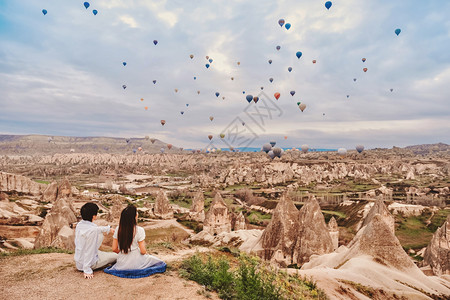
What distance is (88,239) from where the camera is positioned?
22.8 ft

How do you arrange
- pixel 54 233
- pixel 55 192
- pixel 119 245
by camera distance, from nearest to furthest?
1. pixel 119 245
2. pixel 54 233
3. pixel 55 192

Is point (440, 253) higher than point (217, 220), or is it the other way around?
point (440, 253)

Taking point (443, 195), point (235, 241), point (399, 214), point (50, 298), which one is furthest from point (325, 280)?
point (443, 195)

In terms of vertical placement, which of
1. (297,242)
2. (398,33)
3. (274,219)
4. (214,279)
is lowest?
(297,242)

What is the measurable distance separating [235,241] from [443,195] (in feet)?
246

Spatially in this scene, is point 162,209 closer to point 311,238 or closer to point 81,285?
point 311,238

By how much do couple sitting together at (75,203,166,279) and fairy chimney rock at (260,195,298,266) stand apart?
17921mm

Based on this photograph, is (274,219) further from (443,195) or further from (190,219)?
(443,195)

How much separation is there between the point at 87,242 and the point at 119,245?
35.8 inches

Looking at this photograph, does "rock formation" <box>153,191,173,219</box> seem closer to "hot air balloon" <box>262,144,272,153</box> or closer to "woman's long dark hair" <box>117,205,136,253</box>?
"hot air balloon" <box>262,144,272,153</box>

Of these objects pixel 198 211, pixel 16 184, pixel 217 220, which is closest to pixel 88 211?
pixel 217 220

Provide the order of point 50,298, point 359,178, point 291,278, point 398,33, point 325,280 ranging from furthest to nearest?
1. point 359,178
2. point 398,33
3. point 325,280
4. point 291,278
5. point 50,298

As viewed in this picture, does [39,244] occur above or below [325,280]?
below

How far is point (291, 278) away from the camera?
29.0 ft
